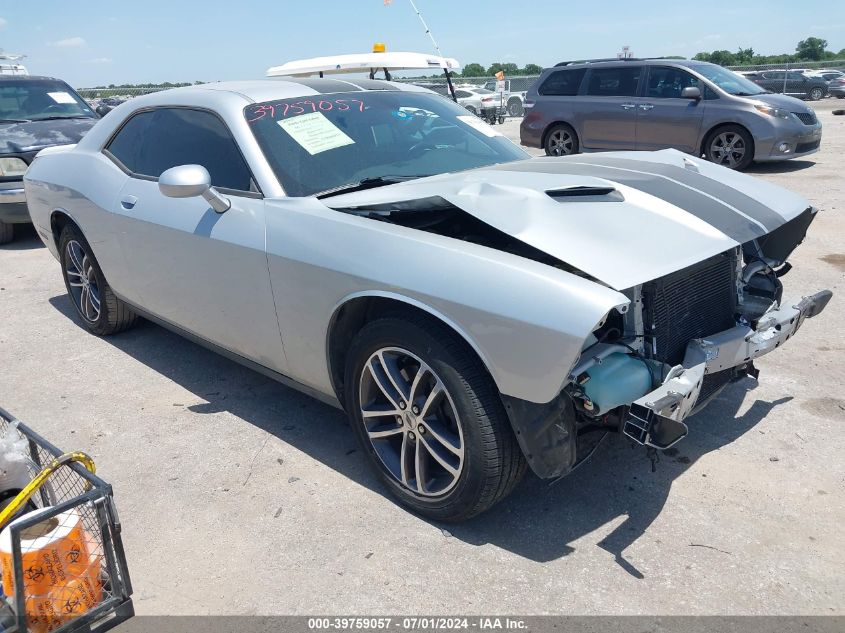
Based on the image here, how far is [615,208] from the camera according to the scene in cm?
273

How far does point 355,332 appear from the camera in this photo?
296 centimetres

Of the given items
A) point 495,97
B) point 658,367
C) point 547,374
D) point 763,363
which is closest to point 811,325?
point 763,363

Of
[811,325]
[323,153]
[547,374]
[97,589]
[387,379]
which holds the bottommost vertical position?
[811,325]

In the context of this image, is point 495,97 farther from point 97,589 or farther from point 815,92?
point 97,589

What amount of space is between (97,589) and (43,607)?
155 millimetres

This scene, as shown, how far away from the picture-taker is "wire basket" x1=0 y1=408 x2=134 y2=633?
185 centimetres

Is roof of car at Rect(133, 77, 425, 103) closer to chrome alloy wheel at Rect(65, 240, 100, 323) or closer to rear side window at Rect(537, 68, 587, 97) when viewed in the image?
chrome alloy wheel at Rect(65, 240, 100, 323)

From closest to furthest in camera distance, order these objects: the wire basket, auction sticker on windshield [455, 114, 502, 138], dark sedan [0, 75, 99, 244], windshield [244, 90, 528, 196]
Answer: 1. the wire basket
2. windshield [244, 90, 528, 196]
3. auction sticker on windshield [455, 114, 502, 138]
4. dark sedan [0, 75, 99, 244]

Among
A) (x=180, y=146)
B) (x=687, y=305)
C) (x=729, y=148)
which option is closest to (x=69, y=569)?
(x=687, y=305)

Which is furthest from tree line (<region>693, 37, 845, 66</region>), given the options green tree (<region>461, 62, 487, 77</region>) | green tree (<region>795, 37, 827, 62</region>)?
green tree (<region>461, 62, 487, 77</region>)

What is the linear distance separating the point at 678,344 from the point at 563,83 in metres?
10.4

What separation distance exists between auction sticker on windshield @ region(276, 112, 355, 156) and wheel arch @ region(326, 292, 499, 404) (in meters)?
0.88

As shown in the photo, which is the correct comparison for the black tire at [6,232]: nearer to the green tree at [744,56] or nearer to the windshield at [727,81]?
the windshield at [727,81]

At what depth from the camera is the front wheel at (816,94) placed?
95.8ft
